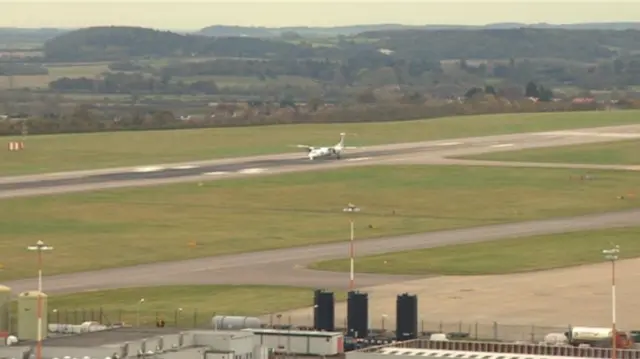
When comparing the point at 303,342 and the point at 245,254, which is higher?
the point at 245,254

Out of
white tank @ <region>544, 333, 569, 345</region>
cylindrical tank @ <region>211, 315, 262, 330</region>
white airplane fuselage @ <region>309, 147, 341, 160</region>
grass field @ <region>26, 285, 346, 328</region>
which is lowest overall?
white tank @ <region>544, 333, 569, 345</region>

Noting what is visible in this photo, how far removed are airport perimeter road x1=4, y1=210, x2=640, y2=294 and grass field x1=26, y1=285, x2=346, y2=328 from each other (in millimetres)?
2737

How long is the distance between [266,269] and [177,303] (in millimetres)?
15218

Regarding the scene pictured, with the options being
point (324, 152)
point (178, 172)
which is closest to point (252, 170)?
point (178, 172)

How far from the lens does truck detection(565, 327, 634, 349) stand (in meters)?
79.4

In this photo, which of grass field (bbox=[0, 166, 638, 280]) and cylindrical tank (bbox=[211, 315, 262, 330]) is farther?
grass field (bbox=[0, 166, 638, 280])

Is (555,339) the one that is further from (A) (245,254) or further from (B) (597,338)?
(A) (245,254)

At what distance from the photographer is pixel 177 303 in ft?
322

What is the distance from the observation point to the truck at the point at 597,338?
7938 centimetres

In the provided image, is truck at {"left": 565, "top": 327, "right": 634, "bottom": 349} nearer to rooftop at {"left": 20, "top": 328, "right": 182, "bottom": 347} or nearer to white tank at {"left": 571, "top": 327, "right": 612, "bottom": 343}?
white tank at {"left": 571, "top": 327, "right": 612, "bottom": 343}

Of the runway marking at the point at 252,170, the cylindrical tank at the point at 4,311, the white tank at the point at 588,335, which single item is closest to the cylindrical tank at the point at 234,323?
the cylindrical tank at the point at 4,311

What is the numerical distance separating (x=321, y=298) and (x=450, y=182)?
8630cm

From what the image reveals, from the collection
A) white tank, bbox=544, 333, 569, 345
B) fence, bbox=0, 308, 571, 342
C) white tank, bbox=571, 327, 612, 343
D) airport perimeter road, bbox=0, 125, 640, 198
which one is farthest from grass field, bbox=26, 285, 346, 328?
airport perimeter road, bbox=0, 125, 640, 198

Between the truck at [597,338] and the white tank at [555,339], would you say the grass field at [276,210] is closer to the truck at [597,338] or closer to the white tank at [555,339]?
the white tank at [555,339]
